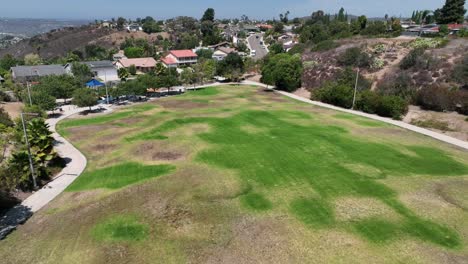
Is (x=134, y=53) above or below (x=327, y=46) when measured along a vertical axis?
below

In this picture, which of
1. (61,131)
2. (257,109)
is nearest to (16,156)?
(61,131)

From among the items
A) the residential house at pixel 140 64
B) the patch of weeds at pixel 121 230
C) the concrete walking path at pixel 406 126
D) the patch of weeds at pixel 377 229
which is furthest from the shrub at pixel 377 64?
the residential house at pixel 140 64

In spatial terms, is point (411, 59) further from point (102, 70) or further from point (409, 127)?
point (102, 70)

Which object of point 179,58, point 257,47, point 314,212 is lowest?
point 314,212

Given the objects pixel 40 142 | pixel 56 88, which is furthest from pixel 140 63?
pixel 40 142

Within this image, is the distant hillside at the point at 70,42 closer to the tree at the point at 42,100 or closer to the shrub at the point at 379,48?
the tree at the point at 42,100

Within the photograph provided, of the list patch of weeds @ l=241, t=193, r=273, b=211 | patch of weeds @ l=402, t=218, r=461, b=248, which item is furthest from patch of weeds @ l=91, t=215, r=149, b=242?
patch of weeds @ l=402, t=218, r=461, b=248

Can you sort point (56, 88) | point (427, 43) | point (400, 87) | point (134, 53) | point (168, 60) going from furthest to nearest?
point (134, 53) < point (168, 60) < point (427, 43) < point (56, 88) < point (400, 87)

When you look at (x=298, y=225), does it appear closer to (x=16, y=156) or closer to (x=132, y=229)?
(x=132, y=229)
